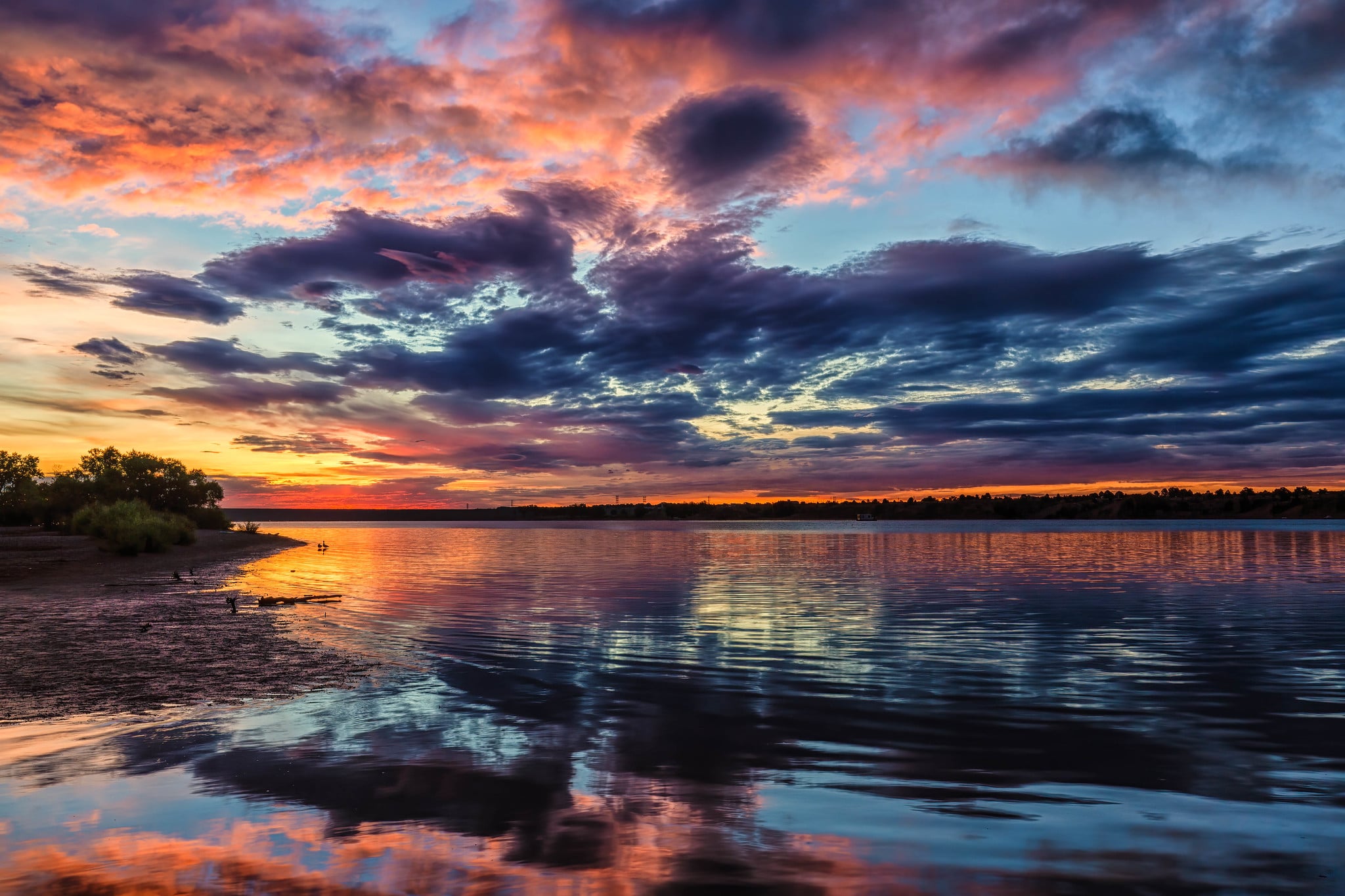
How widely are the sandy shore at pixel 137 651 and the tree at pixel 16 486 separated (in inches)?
2812

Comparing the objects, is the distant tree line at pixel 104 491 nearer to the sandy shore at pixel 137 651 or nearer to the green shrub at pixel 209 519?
the green shrub at pixel 209 519

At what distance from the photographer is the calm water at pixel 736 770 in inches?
286

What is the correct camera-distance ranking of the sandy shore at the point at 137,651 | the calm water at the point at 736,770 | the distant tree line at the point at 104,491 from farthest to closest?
the distant tree line at the point at 104,491 → the sandy shore at the point at 137,651 → the calm water at the point at 736,770

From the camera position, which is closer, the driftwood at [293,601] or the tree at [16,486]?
the driftwood at [293,601]

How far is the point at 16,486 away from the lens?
9456 centimetres

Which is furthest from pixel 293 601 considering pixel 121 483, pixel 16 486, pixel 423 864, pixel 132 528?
pixel 16 486

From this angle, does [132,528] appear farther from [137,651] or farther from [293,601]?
[137,651]

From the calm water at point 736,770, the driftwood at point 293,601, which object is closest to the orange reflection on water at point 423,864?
the calm water at point 736,770

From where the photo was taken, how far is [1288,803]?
8.95m

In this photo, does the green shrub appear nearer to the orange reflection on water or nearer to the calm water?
the calm water

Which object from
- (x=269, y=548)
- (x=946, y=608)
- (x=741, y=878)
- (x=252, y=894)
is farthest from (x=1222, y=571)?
(x=269, y=548)

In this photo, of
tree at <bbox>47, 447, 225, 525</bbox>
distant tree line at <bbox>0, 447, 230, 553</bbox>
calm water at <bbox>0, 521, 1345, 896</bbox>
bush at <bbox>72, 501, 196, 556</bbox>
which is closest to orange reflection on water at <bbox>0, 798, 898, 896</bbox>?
calm water at <bbox>0, 521, 1345, 896</bbox>

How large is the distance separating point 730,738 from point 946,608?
18.8 metres

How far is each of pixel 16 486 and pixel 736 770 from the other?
120m
